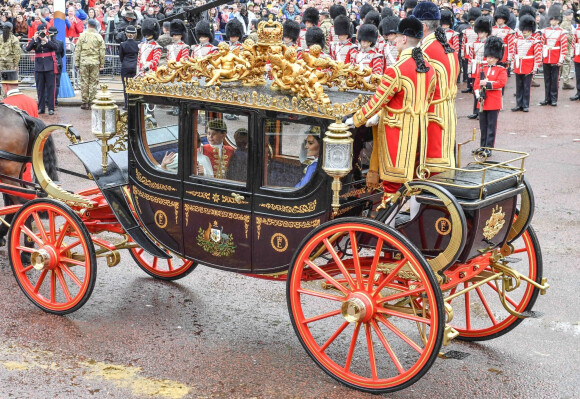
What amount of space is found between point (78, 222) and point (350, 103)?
204 centimetres

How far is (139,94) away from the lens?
5.46 metres

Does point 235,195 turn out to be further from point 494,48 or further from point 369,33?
point 369,33

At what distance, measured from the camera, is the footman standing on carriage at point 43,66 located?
14938mm

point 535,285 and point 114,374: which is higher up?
point 535,285

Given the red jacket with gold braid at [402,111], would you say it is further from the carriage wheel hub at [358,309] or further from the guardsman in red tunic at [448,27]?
the guardsman in red tunic at [448,27]

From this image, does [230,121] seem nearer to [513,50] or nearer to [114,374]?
[114,374]

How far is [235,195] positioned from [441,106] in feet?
4.47

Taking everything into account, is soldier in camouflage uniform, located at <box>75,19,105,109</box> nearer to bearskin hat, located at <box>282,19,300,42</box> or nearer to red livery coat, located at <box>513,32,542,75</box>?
bearskin hat, located at <box>282,19,300,42</box>

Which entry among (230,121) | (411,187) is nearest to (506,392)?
(411,187)

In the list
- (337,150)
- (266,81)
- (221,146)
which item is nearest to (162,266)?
(221,146)

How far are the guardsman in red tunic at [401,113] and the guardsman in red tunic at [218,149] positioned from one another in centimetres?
85

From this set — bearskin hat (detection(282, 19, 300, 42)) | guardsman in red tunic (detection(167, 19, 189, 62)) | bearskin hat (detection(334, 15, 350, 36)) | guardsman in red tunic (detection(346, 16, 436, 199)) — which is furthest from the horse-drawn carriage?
Answer: bearskin hat (detection(334, 15, 350, 36))

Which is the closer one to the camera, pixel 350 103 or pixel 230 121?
pixel 350 103

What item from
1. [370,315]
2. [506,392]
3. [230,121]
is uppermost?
[230,121]
